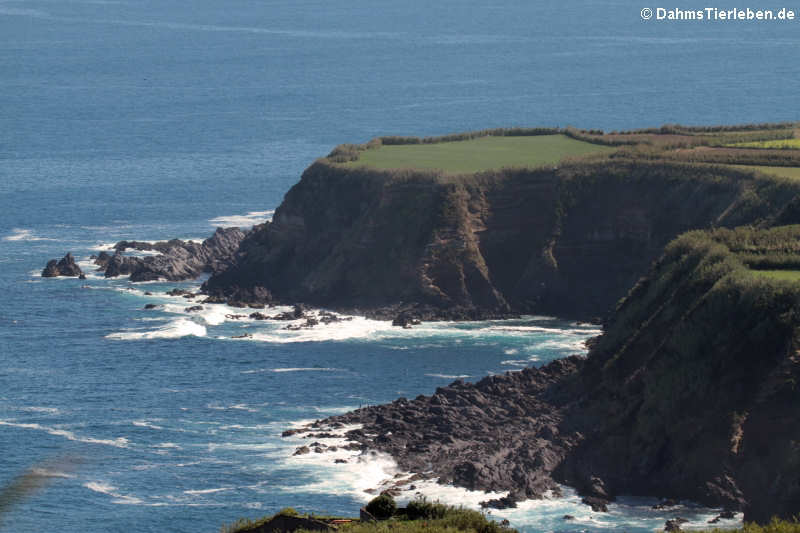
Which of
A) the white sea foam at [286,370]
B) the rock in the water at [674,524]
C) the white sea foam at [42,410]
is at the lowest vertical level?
the rock in the water at [674,524]

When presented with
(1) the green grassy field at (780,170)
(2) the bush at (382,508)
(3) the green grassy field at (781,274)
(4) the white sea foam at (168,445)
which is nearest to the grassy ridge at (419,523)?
(2) the bush at (382,508)

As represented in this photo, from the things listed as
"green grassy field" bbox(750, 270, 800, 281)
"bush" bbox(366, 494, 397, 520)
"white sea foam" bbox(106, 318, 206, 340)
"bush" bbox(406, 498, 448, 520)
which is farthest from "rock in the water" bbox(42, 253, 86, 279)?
"bush" bbox(406, 498, 448, 520)

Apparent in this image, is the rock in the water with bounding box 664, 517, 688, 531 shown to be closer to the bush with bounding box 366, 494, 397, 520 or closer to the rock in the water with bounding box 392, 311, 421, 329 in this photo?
the bush with bounding box 366, 494, 397, 520

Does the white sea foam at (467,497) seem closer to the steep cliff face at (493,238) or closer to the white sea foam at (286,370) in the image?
the white sea foam at (286,370)

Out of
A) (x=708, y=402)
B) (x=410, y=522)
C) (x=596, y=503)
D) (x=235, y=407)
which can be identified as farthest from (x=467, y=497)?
(x=410, y=522)

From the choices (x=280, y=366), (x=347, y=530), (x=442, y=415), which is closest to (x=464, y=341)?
(x=280, y=366)
